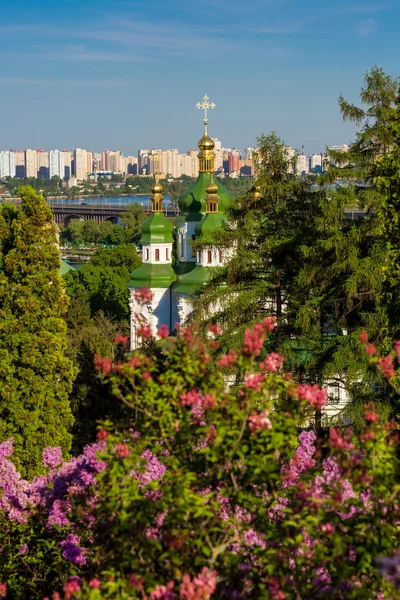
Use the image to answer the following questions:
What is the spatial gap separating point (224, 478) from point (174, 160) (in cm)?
17929

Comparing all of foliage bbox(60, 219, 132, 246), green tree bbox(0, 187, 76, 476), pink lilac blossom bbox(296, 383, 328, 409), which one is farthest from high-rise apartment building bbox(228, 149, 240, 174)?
pink lilac blossom bbox(296, 383, 328, 409)

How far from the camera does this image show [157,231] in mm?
23688

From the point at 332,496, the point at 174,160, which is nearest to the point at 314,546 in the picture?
the point at 332,496

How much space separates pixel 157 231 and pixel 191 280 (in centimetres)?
315

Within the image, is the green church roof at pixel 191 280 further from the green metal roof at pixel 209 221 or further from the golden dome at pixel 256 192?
the golden dome at pixel 256 192

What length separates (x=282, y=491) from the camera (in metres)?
5.27

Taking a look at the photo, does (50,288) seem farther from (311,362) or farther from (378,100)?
(378,100)

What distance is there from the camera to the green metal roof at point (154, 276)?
23188 millimetres

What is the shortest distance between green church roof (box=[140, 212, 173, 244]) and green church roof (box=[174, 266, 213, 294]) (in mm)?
2433

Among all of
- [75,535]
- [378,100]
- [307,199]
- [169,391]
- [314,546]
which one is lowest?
[75,535]

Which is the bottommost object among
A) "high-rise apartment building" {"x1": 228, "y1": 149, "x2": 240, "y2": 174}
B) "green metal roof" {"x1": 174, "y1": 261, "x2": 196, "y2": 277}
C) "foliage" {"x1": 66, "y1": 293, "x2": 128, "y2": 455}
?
"foliage" {"x1": 66, "y1": 293, "x2": 128, "y2": 455}

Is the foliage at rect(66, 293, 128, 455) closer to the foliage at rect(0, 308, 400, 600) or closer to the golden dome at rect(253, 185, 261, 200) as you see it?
the golden dome at rect(253, 185, 261, 200)

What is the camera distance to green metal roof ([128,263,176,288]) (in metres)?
23.2

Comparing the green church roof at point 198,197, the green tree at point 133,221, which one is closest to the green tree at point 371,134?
the green church roof at point 198,197
